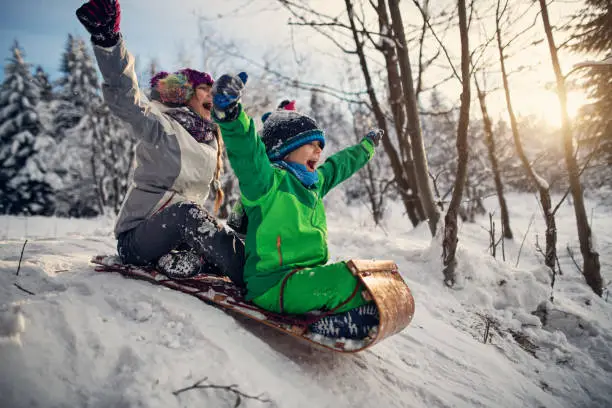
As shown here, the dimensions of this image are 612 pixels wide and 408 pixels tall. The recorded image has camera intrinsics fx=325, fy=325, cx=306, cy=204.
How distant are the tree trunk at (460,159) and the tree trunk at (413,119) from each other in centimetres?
66

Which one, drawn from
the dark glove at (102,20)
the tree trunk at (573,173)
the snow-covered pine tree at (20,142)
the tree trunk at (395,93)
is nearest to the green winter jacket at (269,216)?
the dark glove at (102,20)

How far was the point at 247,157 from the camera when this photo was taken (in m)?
1.61

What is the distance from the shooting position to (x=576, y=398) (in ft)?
6.17

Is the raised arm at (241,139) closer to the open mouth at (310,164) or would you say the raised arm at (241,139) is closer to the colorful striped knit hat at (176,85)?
the open mouth at (310,164)

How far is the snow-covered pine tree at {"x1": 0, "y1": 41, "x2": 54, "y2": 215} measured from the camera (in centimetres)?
1648

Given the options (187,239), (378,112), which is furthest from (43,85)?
(187,239)

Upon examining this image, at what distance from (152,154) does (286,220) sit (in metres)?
1.10

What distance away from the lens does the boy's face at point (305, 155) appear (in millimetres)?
2068

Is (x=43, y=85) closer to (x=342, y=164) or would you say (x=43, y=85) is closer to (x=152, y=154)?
(x=152, y=154)

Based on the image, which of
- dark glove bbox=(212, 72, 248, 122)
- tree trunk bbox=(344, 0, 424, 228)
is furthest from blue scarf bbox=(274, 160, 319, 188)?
tree trunk bbox=(344, 0, 424, 228)

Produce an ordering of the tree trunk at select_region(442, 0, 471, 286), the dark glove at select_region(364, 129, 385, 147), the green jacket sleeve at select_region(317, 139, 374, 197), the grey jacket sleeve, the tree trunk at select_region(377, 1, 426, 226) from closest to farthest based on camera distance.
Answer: the grey jacket sleeve, the green jacket sleeve at select_region(317, 139, 374, 197), the dark glove at select_region(364, 129, 385, 147), the tree trunk at select_region(442, 0, 471, 286), the tree trunk at select_region(377, 1, 426, 226)

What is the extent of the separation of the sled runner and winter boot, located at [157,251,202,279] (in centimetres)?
4

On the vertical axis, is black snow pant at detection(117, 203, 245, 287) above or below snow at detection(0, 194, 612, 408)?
above

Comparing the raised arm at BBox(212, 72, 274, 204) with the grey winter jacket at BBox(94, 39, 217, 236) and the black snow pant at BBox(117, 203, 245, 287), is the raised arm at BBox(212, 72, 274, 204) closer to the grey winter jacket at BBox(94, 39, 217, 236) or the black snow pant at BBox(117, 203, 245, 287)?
the black snow pant at BBox(117, 203, 245, 287)
